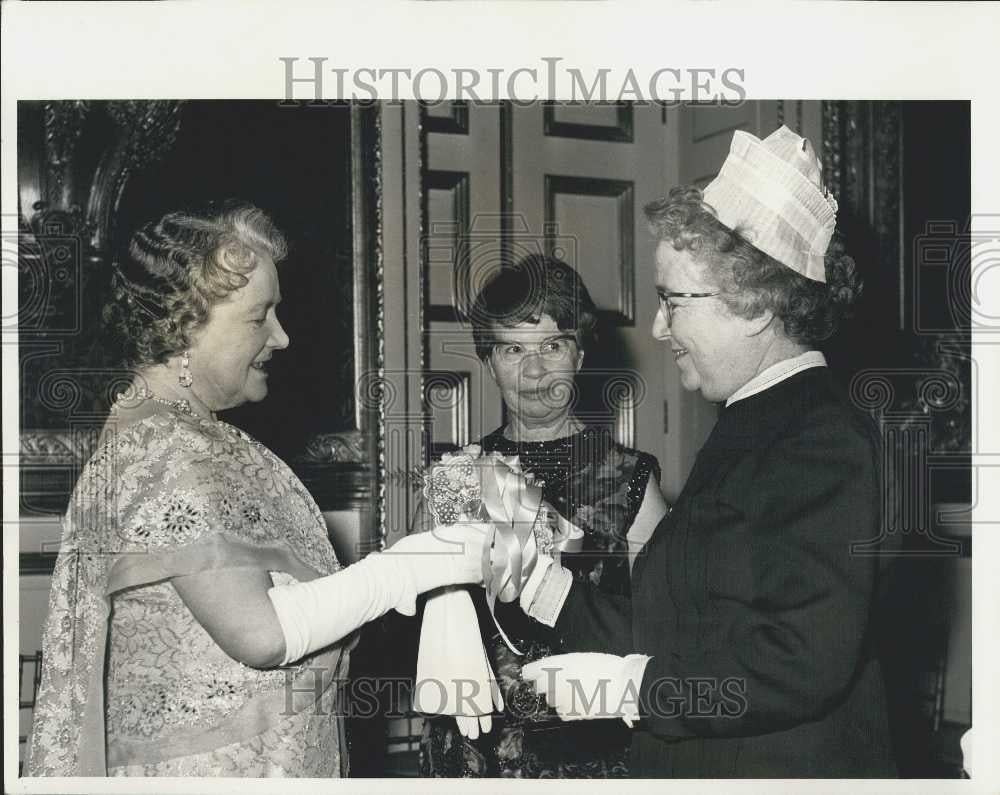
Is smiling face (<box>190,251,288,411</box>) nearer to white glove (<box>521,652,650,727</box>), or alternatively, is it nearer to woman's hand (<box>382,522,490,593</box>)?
woman's hand (<box>382,522,490,593</box>)

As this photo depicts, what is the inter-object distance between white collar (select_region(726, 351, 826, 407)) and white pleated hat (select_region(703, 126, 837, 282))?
0.48 feet

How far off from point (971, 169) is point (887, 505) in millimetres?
732

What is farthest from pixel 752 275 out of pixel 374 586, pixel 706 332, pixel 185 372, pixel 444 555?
pixel 185 372

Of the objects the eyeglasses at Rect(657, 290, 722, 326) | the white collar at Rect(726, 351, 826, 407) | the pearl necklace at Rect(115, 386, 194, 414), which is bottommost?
the pearl necklace at Rect(115, 386, 194, 414)

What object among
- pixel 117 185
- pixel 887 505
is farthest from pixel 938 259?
pixel 117 185

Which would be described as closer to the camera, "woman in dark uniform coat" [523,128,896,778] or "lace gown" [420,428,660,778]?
"woman in dark uniform coat" [523,128,896,778]

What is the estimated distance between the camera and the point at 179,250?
1.72 m

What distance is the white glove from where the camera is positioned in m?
1.73

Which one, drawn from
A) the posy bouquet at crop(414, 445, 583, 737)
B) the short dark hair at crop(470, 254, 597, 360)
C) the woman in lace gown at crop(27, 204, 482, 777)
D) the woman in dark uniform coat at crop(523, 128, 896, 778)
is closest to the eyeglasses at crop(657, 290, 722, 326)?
the woman in dark uniform coat at crop(523, 128, 896, 778)

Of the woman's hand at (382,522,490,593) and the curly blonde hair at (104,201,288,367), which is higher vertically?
the curly blonde hair at (104,201,288,367)

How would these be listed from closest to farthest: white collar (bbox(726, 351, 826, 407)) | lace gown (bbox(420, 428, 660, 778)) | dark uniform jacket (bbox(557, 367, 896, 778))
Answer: dark uniform jacket (bbox(557, 367, 896, 778))
white collar (bbox(726, 351, 826, 407))
lace gown (bbox(420, 428, 660, 778))

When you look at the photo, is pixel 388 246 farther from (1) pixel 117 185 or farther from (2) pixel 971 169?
(2) pixel 971 169

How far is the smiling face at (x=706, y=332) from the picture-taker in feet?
5.62

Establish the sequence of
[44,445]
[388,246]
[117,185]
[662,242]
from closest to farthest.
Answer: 1. [662,242]
2. [44,445]
3. [117,185]
4. [388,246]
